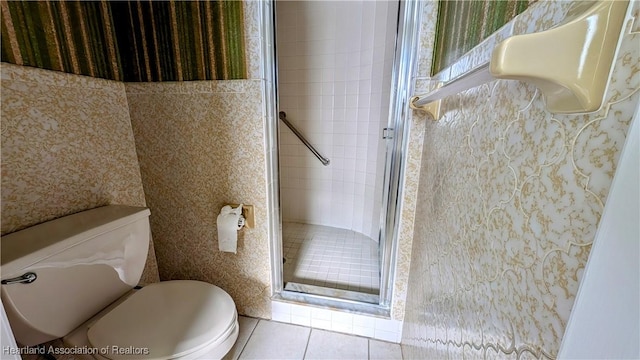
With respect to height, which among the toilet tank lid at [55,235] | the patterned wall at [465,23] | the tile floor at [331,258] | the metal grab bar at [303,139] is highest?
the patterned wall at [465,23]

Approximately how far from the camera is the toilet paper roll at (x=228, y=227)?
112 centimetres

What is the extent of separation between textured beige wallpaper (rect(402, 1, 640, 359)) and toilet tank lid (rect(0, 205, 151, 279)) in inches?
43.2

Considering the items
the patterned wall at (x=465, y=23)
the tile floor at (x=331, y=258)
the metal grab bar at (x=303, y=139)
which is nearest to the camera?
the patterned wall at (x=465, y=23)

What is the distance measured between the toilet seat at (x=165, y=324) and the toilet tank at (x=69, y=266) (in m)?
0.08

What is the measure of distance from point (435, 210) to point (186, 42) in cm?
121

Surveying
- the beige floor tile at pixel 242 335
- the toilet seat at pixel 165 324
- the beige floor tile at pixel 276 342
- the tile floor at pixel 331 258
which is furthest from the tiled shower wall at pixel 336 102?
the toilet seat at pixel 165 324

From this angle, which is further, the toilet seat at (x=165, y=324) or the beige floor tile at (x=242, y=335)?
the beige floor tile at (x=242, y=335)

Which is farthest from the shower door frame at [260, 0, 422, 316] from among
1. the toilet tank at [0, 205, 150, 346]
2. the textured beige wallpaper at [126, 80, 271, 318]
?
the toilet tank at [0, 205, 150, 346]

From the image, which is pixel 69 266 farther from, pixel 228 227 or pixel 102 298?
pixel 228 227

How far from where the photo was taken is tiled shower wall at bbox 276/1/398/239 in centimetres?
176

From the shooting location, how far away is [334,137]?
2.06 m

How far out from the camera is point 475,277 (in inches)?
18.2

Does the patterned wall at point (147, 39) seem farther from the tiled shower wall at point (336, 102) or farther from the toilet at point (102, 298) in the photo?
the tiled shower wall at point (336, 102)

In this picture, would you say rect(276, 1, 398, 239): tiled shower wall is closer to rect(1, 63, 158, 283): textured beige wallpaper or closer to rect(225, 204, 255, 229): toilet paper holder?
rect(225, 204, 255, 229): toilet paper holder
